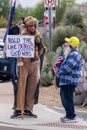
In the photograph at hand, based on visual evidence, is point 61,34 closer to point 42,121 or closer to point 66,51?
point 42,121

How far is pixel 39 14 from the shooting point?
65750 mm

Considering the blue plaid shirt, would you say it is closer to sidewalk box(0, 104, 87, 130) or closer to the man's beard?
the man's beard

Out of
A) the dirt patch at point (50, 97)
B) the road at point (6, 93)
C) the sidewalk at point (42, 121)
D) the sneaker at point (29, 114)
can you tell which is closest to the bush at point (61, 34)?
the road at point (6, 93)

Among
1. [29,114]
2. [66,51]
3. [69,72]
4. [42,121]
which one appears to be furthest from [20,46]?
[42,121]

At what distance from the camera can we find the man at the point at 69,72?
30.9ft

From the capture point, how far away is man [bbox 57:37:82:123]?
9.43m

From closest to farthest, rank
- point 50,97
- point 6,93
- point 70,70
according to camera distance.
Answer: point 70,70 → point 50,97 → point 6,93

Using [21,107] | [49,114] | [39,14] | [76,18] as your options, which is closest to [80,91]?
[49,114]

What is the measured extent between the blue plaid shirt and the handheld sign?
82 centimetres

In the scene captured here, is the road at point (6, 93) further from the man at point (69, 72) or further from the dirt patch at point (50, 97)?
the man at point (69, 72)

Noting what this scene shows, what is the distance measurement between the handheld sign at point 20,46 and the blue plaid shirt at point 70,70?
821mm

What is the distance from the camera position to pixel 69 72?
9.43 m

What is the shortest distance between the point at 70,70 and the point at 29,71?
111cm

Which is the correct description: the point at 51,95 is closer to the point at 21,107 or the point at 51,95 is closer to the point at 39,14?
the point at 21,107
